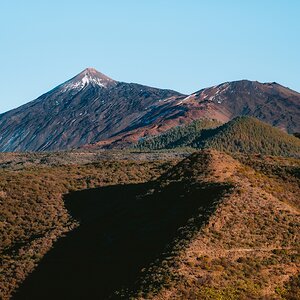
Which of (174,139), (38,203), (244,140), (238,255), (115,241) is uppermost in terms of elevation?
(174,139)

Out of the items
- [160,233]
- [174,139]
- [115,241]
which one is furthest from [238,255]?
[174,139]

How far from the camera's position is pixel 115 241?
5812cm

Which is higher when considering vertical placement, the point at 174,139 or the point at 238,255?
the point at 174,139

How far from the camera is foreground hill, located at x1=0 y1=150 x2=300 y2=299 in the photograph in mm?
43625

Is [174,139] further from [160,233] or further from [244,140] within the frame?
[160,233]

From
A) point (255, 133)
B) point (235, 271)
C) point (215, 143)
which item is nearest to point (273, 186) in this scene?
point (235, 271)

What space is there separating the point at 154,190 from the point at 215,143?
86.8 m

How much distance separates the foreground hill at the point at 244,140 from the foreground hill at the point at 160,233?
7024cm

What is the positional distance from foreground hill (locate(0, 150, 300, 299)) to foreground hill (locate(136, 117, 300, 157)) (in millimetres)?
70238

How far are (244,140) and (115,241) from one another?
347ft

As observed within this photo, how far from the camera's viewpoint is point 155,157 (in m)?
109

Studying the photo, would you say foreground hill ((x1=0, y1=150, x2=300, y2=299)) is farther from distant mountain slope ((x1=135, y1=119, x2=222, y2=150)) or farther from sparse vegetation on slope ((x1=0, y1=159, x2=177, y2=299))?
distant mountain slope ((x1=135, y1=119, x2=222, y2=150))

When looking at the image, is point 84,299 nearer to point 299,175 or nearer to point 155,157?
point 299,175

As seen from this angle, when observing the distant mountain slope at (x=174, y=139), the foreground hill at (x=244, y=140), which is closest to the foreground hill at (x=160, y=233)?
the foreground hill at (x=244, y=140)
